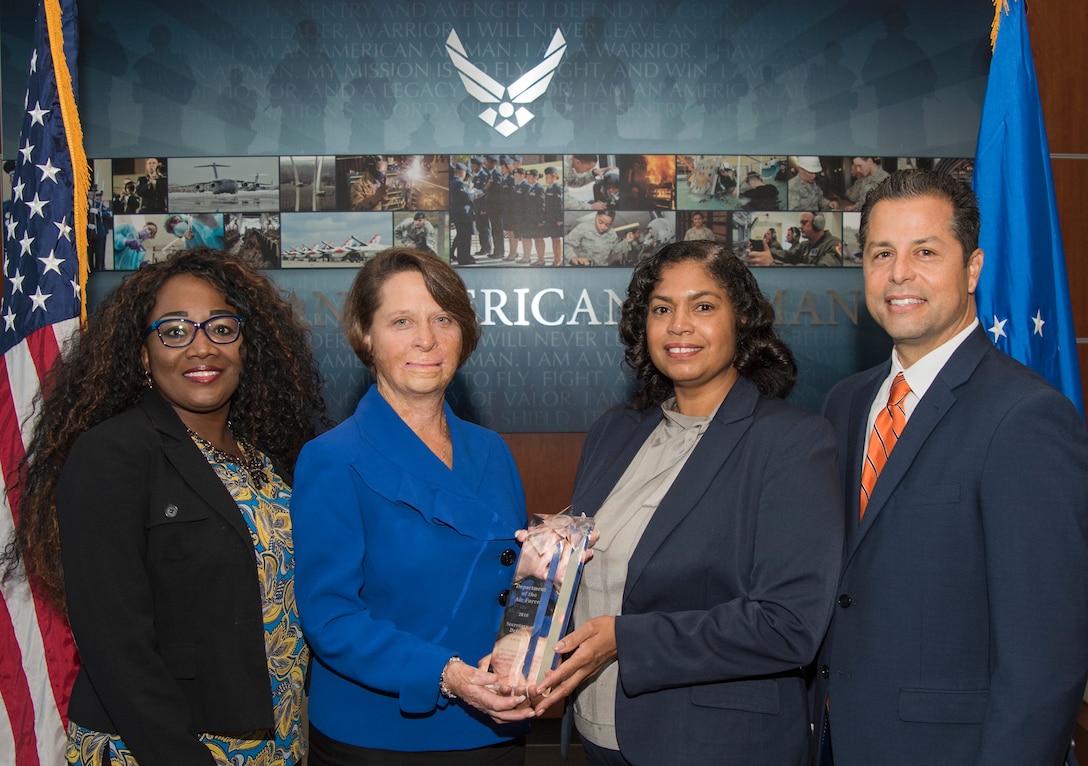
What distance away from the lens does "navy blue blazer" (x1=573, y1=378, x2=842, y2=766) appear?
1.89 m

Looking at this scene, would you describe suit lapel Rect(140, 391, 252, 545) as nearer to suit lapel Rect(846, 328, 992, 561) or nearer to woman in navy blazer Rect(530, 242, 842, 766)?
woman in navy blazer Rect(530, 242, 842, 766)

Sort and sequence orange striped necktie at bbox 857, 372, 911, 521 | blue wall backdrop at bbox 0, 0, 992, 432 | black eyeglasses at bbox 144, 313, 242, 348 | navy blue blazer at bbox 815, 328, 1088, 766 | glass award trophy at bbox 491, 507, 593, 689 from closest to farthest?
navy blue blazer at bbox 815, 328, 1088, 766, glass award trophy at bbox 491, 507, 593, 689, orange striped necktie at bbox 857, 372, 911, 521, black eyeglasses at bbox 144, 313, 242, 348, blue wall backdrop at bbox 0, 0, 992, 432

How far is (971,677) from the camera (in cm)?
186

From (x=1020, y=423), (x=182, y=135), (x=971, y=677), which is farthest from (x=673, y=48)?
(x=971, y=677)

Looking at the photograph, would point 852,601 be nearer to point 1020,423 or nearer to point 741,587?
point 741,587

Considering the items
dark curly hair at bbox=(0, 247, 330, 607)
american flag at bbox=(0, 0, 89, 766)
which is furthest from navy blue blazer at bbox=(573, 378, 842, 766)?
american flag at bbox=(0, 0, 89, 766)

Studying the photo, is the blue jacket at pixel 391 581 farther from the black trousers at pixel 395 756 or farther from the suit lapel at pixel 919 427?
the suit lapel at pixel 919 427

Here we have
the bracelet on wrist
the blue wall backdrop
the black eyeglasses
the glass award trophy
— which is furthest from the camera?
the blue wall backdrop

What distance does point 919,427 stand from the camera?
197 cm

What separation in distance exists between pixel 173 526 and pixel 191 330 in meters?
0.52

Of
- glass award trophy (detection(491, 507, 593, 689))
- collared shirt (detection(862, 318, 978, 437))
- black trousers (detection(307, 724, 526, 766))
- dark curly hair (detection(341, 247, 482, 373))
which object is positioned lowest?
black trousers (detection(307, 724, 526, 766))

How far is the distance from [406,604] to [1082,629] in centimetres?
146

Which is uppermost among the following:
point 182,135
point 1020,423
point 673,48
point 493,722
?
point 673,48

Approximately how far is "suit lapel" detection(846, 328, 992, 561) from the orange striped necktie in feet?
0.24
